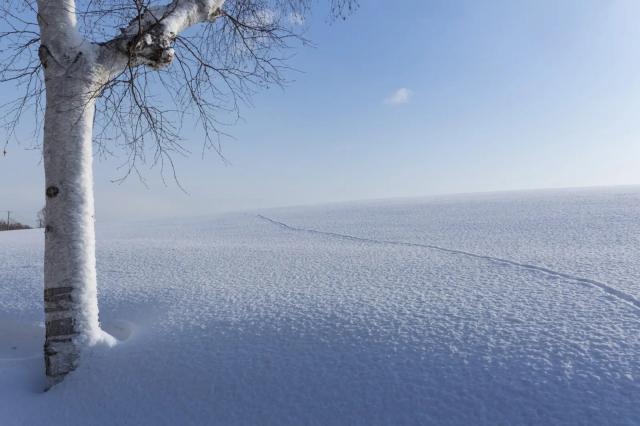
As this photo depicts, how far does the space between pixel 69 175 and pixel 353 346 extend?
1872 millimetres

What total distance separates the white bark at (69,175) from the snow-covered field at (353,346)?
0.70ft

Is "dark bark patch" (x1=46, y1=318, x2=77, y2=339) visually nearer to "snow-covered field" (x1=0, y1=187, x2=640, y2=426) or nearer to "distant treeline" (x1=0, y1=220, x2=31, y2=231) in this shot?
"snow-covered field" (x1=0, y1=187, x2=640, y2=426)

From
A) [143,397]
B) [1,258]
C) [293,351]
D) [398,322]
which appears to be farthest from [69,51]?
[1,258]

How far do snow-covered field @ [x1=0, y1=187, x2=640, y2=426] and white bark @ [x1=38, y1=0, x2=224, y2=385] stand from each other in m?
0.21

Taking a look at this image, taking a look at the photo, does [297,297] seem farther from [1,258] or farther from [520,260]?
[1,258]

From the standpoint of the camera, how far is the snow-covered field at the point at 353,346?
1.69 metres

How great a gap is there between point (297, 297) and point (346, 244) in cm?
272

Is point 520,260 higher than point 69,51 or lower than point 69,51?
lower

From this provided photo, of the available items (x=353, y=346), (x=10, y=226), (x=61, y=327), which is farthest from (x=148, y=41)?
(x=10, y=226)

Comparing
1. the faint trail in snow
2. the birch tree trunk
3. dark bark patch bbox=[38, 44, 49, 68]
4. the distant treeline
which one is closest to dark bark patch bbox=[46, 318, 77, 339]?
the birch tree trunk

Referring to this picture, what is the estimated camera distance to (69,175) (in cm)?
239

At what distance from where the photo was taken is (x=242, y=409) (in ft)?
5.95

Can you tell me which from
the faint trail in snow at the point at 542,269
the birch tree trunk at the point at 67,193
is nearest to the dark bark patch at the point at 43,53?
the birch tree trunk at the point at 67,193

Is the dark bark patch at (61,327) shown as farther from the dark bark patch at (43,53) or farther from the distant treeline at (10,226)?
the distant treeline at (10,226)
